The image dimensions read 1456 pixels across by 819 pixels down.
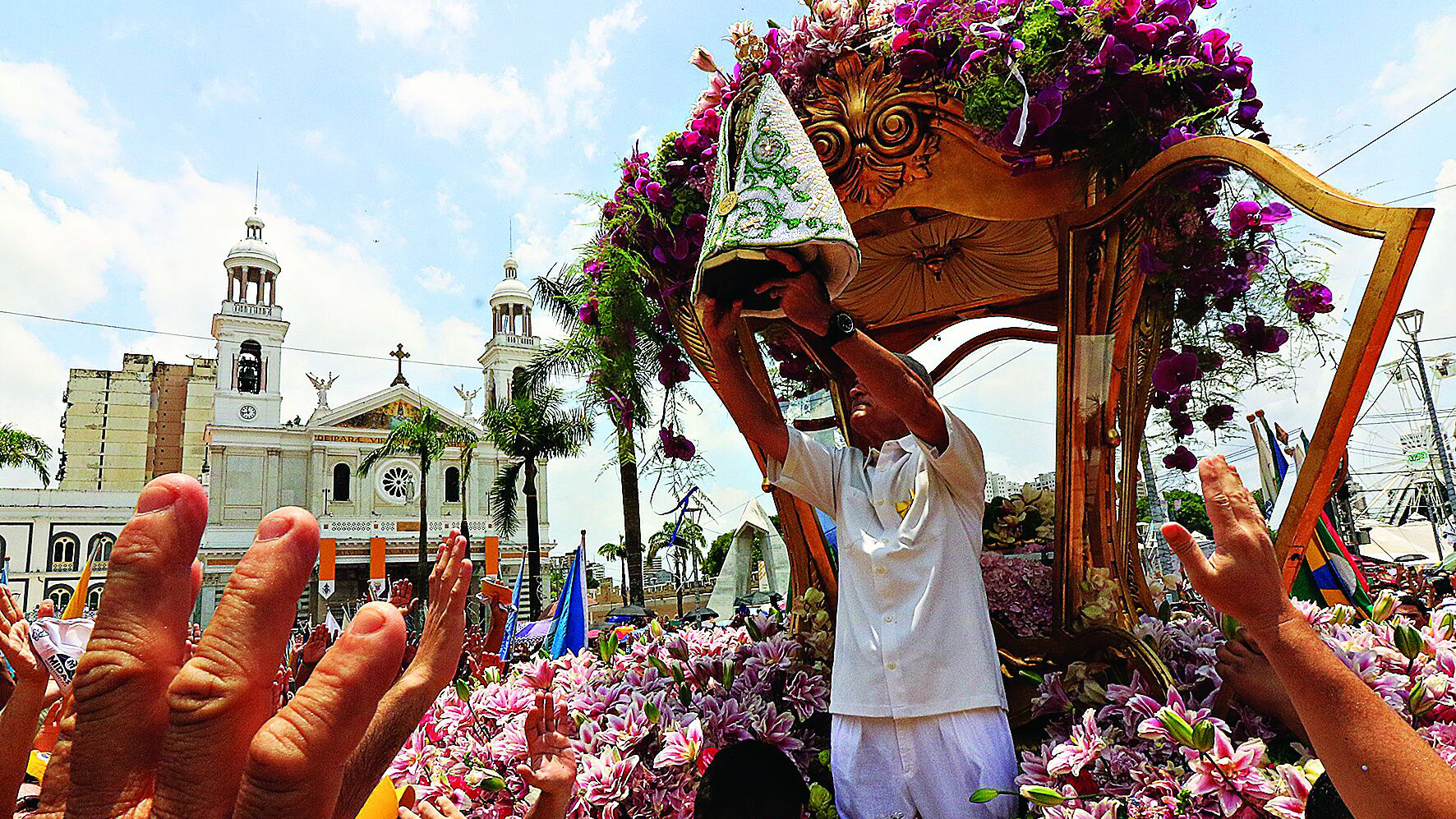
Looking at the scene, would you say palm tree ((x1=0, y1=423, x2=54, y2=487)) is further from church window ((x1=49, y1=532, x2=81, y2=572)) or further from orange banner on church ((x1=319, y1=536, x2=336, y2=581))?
orange banner on church ((x1=319, y1=536, x2=336, y2=581))

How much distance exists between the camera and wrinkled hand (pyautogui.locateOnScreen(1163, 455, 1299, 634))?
135cm

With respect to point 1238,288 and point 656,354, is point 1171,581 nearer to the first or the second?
point 1238,288

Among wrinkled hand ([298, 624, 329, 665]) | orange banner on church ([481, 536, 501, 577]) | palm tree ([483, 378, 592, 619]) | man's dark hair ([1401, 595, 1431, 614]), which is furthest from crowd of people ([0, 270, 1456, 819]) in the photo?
palm tree ([483, 378, 592, 619])

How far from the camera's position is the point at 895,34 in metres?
3.23

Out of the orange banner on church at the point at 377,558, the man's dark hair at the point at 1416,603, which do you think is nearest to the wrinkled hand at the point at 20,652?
the man's dark hair at the point at 1416,603

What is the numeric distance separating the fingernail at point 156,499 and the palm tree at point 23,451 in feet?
193

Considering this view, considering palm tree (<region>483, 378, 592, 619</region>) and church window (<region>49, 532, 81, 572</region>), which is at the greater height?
palm tree (<region>483, 378, 592, 619</region>)

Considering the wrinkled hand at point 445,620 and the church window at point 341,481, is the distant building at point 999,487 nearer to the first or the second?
the wrinkled hand at point 445,620

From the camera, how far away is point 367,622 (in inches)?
38.4

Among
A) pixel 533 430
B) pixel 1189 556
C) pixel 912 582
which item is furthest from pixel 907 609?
pixel 533 430

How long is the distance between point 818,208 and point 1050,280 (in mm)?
2338

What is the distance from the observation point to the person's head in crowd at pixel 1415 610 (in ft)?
13.1

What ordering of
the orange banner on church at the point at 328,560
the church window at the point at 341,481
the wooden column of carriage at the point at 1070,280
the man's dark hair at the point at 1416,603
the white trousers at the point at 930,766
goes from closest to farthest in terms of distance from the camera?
the white trousers at the point at 930,766 → the wooden column of carriage at the point at 1070,280 → the man's dark hair at the point at 1416,603 → the orange banner on church at the point at 328,560 → the church window at the point at 341,481

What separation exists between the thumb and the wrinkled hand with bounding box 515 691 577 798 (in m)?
1.34
